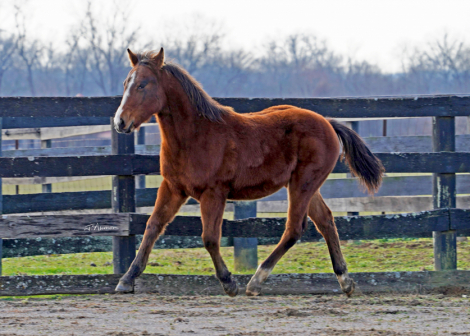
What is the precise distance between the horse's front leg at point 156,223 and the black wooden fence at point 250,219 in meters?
0.36

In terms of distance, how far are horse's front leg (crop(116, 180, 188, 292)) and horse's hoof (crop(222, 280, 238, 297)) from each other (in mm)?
658

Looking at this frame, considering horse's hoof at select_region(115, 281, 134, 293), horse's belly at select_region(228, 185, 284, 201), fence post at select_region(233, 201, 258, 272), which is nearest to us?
horse's hoof at select_region(115, 281, 134, 293)

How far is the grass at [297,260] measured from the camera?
6.17 metres

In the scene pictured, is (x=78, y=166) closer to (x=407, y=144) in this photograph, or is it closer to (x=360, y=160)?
(x=360, y=160)

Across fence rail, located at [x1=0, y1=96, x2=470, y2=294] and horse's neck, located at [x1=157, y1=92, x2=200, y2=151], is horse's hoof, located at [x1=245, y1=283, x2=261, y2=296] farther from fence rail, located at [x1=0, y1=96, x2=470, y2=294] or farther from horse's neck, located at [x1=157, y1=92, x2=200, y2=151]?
horse's neck, located at [x1=157, y1=92, x2=200, y2=151]

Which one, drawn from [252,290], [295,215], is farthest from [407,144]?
[252,290]

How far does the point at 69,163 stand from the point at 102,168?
0.28 m

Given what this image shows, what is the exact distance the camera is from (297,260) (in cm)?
675

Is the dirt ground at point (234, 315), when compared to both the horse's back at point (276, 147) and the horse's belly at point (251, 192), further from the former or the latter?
the horse's back at point (276, 147)

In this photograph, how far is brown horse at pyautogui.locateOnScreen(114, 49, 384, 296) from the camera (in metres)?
4.47

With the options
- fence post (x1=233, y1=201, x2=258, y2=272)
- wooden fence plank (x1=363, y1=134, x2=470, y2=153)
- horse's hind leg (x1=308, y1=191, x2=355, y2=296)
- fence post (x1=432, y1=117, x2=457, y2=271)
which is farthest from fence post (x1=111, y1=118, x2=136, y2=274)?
wooden fence plank (x1=363, y1=134, x2=470, y2=153)

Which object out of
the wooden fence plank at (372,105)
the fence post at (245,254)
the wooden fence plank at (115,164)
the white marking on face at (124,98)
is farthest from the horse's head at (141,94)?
the fence post at (245,254)

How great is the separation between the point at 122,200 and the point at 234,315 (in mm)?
1674

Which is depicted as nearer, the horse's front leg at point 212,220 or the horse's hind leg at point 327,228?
the horse's front leg at point 212,220
